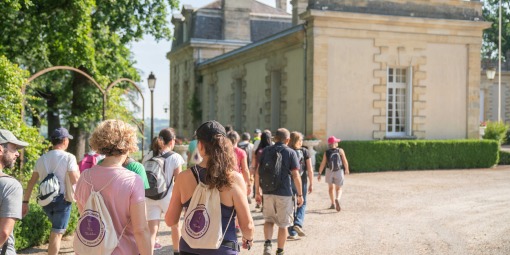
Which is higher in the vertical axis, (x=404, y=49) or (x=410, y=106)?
(x=404, y=49)

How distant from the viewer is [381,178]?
20172 mm

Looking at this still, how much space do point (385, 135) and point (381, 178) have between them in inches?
177

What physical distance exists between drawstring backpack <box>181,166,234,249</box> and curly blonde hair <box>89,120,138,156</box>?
0.58m

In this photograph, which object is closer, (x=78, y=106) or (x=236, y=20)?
(x=78, y=106)

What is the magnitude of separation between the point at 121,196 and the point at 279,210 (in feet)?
14.2

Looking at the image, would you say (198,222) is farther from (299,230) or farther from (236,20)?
(236,20)

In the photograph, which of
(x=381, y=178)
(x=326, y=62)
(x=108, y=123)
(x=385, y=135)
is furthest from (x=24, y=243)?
(x=385, y=135)

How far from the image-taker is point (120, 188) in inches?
169

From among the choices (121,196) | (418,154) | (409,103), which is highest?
(409,103)

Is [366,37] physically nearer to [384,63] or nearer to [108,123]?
[384,63]

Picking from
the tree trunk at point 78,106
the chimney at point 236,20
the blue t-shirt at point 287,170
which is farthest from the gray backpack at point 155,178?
the chimney at point 236,20

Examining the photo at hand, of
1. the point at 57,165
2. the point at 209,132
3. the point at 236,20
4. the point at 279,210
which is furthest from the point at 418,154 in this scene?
the point at 209,132

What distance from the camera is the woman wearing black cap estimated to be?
443 centimetres

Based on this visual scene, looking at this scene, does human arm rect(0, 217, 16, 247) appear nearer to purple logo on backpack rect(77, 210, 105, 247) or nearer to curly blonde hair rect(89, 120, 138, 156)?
purple logo on backpack rect(77, 210, 105, 247)
